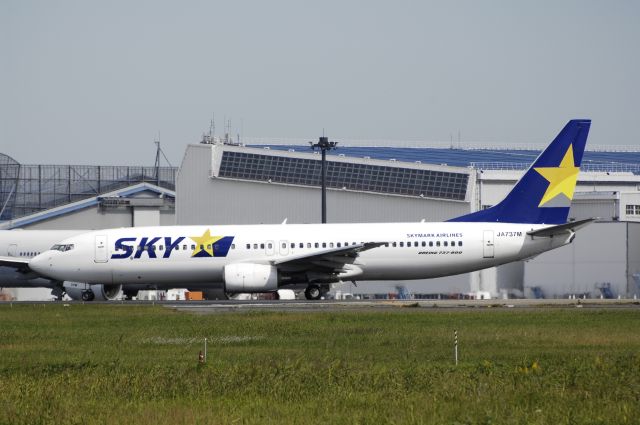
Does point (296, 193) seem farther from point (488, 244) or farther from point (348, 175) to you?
point (488, 244)

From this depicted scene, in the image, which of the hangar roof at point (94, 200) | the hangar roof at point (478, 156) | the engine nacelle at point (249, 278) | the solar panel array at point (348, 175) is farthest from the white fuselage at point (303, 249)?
the hangar roof at point (478, 156)

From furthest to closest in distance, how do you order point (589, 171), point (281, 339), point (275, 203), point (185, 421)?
point (589, 171), point (275, 203), point (281, 339), point (185, 421)

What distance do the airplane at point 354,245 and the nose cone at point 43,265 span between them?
121 cm

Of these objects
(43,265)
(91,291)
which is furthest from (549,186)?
(43,265)

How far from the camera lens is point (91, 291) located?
5438 centimetres

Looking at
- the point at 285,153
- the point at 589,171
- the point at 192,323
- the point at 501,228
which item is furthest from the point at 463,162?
the point at 192,323

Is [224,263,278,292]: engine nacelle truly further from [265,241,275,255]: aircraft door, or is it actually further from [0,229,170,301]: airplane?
[0,229,170,301]: airplane

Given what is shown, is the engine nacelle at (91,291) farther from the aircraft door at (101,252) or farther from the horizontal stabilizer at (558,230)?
the horizontal stabilizer at (558,230)

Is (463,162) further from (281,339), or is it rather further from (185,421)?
(185,421)

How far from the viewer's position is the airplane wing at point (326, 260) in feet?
164

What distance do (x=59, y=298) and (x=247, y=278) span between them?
14.8 metres

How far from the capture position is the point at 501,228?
5097 cm

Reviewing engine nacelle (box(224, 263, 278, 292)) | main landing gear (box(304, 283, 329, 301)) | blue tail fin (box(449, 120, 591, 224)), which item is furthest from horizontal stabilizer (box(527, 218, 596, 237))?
engine nacelle (box(224, 263, 278, 292))

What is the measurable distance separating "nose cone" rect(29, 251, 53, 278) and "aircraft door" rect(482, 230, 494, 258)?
830 inches
